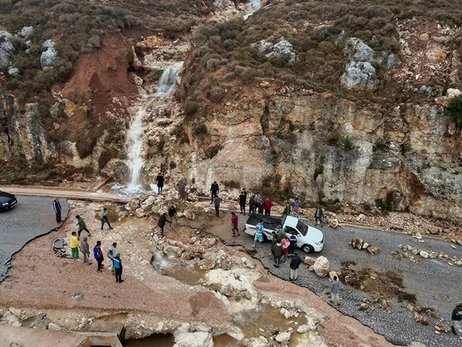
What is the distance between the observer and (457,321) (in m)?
13.5

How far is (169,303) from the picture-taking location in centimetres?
1426

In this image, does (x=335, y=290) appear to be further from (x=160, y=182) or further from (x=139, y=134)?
(x=139, y=134)

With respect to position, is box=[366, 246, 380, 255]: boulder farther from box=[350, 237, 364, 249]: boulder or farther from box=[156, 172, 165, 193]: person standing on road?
box=[156, 172, 165, 193]: person standing on road

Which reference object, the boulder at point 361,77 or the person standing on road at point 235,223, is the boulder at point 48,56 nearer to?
the person standing on road at point 235,223


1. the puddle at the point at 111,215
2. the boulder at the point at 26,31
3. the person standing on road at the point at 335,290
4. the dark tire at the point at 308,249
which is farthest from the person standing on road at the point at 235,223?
the boulder at the point at 26,31

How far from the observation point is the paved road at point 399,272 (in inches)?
521

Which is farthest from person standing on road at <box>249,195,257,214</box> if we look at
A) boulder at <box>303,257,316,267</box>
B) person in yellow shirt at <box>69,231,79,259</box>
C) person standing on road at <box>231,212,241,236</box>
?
person in yellow shirt at <box>69,231,79,259</box>

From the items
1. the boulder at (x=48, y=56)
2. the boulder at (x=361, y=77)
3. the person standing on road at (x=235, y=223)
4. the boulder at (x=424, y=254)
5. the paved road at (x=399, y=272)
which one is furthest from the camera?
the boulder at (x=48, y=56)

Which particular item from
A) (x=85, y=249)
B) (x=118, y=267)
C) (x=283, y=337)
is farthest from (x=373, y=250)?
(x=85, y=249)

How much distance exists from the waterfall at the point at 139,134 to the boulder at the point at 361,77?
16315 millimetres

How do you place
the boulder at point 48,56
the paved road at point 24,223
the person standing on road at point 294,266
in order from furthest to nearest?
the boulder at point 48,56, the paved road at point 24,223, the person standing on road at point 294,266

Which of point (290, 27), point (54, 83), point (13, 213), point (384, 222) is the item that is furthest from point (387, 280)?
point (54, 83)

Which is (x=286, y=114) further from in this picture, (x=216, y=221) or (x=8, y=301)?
(x=8, y=301)

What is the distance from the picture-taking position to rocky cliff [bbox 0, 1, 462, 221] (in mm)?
22641
